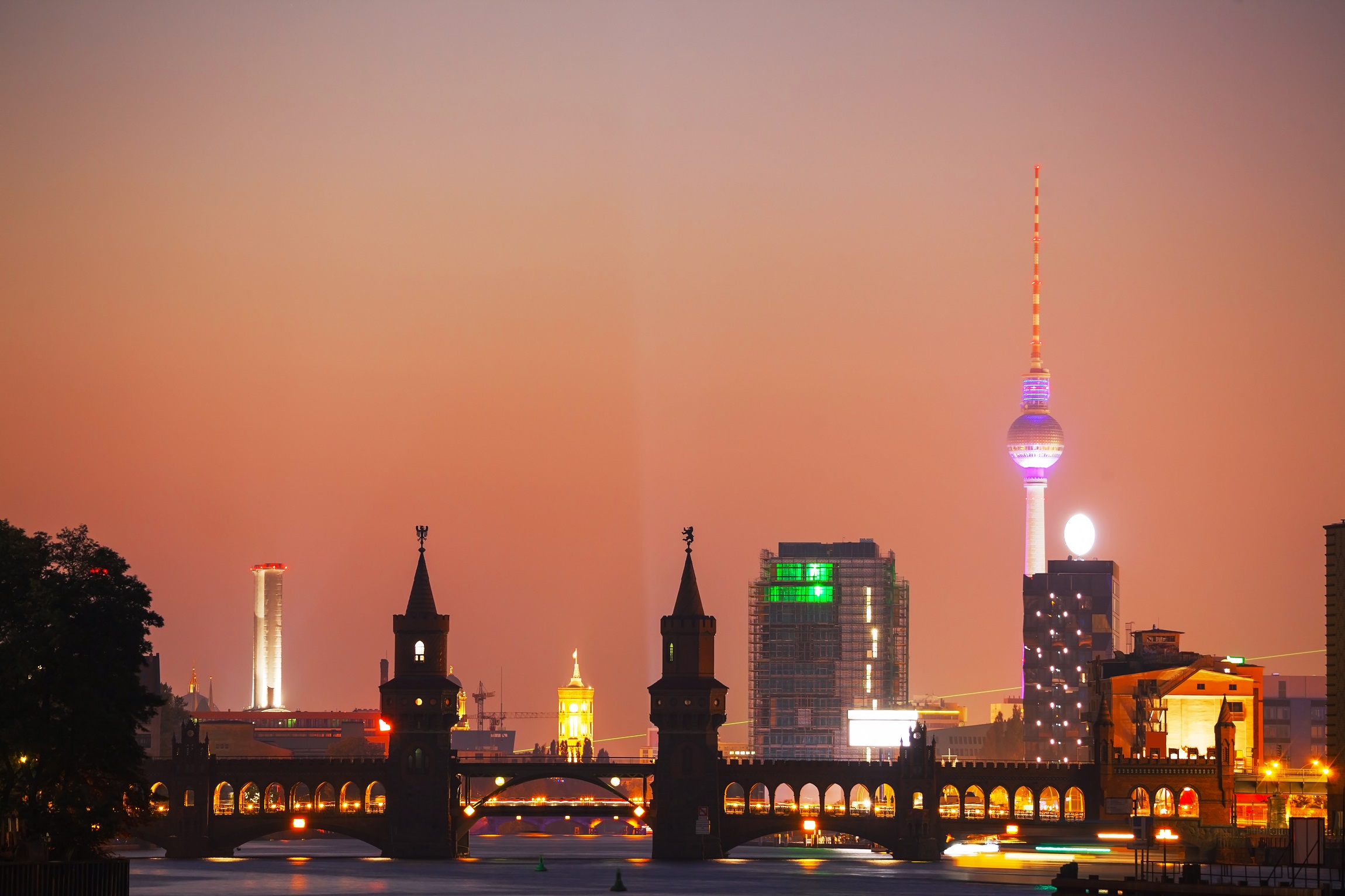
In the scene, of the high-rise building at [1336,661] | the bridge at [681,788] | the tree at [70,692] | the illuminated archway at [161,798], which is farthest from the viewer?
the illuminated archway at [161,798]

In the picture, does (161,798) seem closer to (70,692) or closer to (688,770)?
(688,770)

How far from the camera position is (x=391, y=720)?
19962 cm

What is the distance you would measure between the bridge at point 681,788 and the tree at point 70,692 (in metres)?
76.6

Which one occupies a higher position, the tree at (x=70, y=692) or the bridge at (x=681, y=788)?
the tree at (x=70, y=692)

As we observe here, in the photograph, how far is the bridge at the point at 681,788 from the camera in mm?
193375

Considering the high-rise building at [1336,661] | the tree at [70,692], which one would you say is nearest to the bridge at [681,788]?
the high-rise building at [1336,661]

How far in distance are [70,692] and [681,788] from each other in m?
90.2

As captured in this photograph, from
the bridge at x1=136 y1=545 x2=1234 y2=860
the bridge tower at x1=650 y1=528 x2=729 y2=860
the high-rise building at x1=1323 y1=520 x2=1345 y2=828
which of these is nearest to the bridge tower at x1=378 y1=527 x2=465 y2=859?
the bridge at x1=136 y1=545 x2=1234 y2=860

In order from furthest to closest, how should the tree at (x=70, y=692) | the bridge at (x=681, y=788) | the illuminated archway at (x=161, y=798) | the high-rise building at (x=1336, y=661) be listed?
1. the illuminated archway at (x=161, y=798)
2. the bridge at (x=681, y=788)
3. the high-rise building at (x=1336, y=661)
4. the tree at (x=70, y=692)

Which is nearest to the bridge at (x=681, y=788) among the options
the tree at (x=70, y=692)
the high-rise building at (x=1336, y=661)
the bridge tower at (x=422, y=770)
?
the bridge tower at (x=422, y=770)

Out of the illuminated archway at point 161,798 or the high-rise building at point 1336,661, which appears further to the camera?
the illuminated archway at point 161,798

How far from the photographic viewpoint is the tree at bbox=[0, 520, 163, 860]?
11131 centimetres

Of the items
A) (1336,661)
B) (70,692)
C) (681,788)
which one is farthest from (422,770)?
(70,692)

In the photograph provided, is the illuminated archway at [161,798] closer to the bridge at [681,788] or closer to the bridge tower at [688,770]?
the bridge at [681,788]
